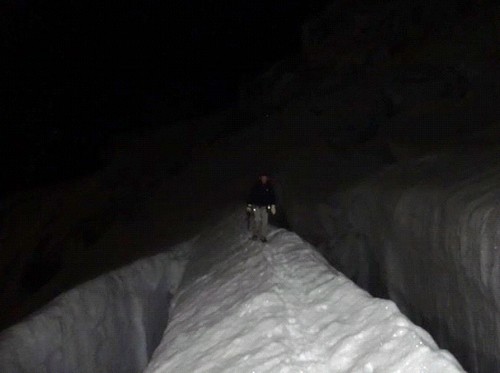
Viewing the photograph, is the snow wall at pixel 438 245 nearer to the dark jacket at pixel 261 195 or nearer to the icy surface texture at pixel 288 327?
the icy surface texture at pixel 288 327

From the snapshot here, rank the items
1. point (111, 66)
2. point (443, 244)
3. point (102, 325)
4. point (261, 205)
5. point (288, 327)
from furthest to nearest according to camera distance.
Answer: point (111, 66) < point (102, 325) < point (261, 205) < point (443, 244) < point (288, 327)

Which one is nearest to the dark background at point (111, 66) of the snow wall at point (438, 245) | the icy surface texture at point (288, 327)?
the snow wall at point (438, 245)

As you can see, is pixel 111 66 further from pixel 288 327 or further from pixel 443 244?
pixel 288 327

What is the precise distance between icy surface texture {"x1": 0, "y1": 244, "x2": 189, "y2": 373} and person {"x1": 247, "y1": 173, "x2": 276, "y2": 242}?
14.0 ft

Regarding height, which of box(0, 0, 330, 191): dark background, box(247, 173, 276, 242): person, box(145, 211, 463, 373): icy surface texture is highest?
box(0, 0, 330, 191): dark background

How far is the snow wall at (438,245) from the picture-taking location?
9133 mm

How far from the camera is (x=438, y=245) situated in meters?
10.8

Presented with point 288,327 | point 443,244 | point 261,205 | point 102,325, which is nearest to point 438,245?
point 443,244

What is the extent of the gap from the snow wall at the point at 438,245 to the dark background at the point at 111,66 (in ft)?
69.7

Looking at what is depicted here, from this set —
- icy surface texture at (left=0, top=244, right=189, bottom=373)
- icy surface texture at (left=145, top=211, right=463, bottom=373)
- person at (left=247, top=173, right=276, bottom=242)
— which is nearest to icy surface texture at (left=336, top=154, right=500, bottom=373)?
icy surface texture at (left=145, top=211, right=463, bottom=373)

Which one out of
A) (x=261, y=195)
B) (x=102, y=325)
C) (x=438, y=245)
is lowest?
(x=102, y=325)

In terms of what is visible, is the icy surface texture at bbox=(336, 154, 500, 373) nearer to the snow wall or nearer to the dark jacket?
the snow wall

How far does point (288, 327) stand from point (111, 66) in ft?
104

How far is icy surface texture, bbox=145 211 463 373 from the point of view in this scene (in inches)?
251
